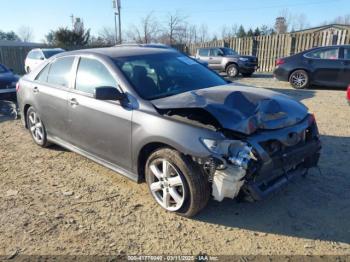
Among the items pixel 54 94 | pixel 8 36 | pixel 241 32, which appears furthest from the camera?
pixel 8 36

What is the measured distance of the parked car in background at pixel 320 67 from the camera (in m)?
11.0

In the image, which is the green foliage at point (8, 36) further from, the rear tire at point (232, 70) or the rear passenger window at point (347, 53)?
the rear passenger window at point (347, 53)

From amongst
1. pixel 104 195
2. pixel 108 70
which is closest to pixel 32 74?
pixel 108 70

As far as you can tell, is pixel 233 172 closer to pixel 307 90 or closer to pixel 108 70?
pixel 108 70

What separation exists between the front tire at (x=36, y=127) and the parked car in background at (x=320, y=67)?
30.6 ft

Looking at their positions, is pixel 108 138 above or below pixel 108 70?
below

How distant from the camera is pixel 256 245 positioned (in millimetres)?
3021

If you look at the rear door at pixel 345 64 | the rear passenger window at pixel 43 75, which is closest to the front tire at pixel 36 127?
the rear passenger window at pixel 43 75

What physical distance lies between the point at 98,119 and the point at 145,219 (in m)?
1.38

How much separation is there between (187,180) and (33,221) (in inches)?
68.7

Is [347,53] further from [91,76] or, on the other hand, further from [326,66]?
[91,76]

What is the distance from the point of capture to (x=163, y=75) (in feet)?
13.6

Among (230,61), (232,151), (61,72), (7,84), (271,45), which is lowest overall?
(7,84)

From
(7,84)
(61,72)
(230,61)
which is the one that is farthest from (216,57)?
(61,72)
